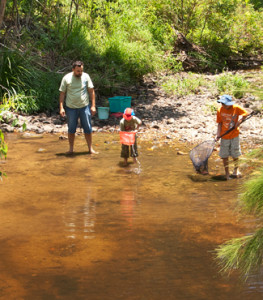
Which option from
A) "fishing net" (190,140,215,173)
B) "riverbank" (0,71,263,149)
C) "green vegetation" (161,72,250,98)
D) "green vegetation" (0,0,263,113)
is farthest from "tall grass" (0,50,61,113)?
"fishing net" (190,140,215,173)

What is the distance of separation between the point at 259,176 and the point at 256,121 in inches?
309

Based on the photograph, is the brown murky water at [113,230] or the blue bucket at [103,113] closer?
the brown murky water at [113,230]

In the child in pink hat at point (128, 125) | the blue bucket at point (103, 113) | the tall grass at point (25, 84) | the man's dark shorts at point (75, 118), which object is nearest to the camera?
the child in pink hat at point (128, 125)

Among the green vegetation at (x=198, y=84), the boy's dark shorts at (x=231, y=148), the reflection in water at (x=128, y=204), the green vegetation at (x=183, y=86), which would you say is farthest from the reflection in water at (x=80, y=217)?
the green vegetation at (x=183, y=86)

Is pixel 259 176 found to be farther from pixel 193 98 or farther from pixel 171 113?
pixel 193 98

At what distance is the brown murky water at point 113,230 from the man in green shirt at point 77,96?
24.4 inches

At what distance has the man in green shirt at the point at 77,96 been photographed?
25.1 ft

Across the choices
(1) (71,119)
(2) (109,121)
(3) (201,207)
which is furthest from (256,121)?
(3) (201,207)

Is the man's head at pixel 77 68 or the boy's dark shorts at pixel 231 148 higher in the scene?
the man's head at pixel 77 68

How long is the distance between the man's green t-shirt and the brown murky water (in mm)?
952

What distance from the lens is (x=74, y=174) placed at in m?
6.88

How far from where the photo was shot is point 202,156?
265 inches

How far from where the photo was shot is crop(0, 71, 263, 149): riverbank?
9.30 m

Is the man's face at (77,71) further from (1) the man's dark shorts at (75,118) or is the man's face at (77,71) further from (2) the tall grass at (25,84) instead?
(2) the tall grass at (25,84)
